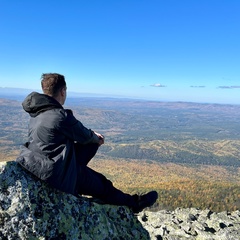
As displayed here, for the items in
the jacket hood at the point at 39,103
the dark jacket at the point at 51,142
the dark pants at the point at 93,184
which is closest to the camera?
the dark jacket at the point at 51,142

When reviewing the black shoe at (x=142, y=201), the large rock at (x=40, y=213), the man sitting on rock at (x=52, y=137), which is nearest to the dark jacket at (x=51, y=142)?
the man sitting on rock at (x=52, y=137)

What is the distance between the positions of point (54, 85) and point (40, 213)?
3.10 meters

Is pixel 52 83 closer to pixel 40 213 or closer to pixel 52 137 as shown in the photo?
pixel 52 137

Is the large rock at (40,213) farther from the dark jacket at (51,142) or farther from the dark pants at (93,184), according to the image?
the dark pants at (93,184)

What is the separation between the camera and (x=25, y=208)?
6242mm

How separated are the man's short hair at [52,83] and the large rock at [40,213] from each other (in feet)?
6.53

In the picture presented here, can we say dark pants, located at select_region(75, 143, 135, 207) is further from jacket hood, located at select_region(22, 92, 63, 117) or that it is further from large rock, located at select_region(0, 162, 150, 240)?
jacket hood, located at select_region(22, 92, 63, 117)

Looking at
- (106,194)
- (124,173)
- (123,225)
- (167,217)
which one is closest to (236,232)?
(167,217)

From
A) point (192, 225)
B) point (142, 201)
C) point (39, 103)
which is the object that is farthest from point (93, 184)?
point (192, 225)

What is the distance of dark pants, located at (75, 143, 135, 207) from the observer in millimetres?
7621

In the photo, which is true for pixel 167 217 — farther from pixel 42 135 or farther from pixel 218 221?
pixel 42 135

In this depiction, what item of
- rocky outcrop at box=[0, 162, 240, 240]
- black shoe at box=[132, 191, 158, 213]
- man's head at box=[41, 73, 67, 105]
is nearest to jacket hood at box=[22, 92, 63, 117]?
man's head at box=[41, 73, 67, 105]

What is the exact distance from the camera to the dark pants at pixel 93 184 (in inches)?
300

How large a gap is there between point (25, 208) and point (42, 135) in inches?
68.9
